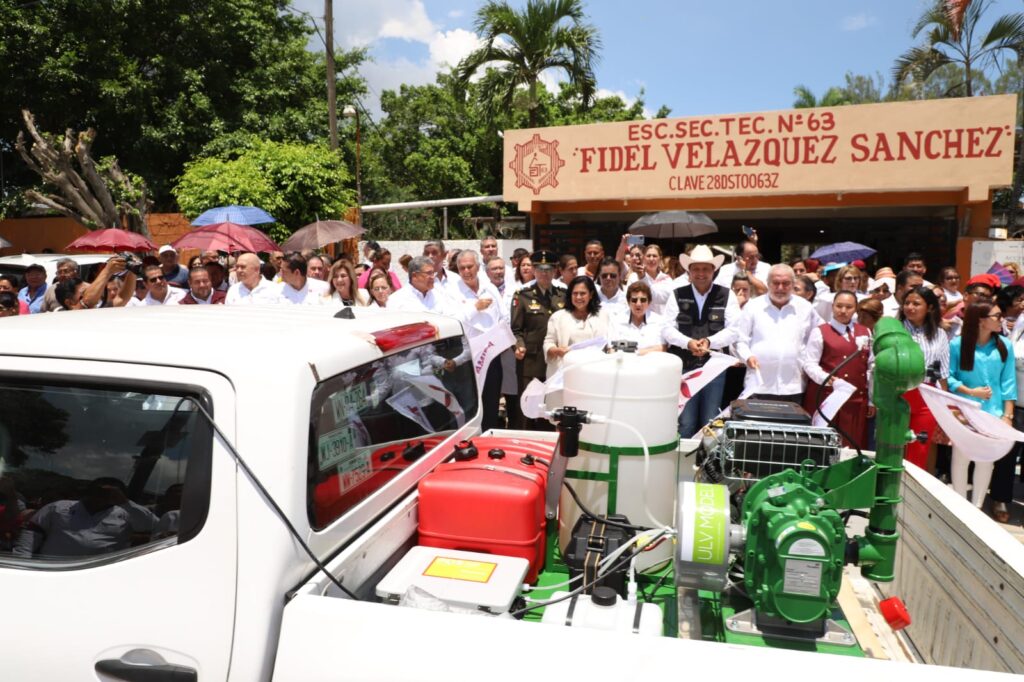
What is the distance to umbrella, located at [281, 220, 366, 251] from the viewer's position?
35.7 ft

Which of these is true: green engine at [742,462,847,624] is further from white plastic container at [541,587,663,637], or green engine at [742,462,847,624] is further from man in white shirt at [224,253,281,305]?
man in white shirt at [224,253,281,305]

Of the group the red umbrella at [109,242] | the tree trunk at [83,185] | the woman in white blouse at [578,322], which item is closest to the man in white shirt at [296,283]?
the woman in white blouse at [578,322]

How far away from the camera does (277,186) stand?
15.6 meters

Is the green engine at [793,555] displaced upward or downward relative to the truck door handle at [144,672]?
upward

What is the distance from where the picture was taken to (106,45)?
20297 mm

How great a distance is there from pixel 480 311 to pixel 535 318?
1.75 feet

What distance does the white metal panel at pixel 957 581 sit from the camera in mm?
1932

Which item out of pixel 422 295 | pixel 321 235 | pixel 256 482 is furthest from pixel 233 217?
pixel 256 482

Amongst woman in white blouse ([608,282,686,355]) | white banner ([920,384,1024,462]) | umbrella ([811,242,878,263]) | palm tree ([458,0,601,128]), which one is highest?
palm tree ([458,0,601,128])

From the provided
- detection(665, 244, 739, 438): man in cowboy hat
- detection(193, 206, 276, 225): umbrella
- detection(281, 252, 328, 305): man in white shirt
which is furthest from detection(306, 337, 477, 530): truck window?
detection(193, 206, 276, 225): umbrella

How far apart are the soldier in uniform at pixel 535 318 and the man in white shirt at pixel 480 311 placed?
18 centimetres

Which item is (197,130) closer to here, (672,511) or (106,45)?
(106,45)

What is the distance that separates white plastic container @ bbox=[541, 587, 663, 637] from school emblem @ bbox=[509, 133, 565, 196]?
45.4ft

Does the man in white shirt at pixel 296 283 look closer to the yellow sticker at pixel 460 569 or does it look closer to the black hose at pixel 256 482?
the yellow sticker at pixel 460 569
